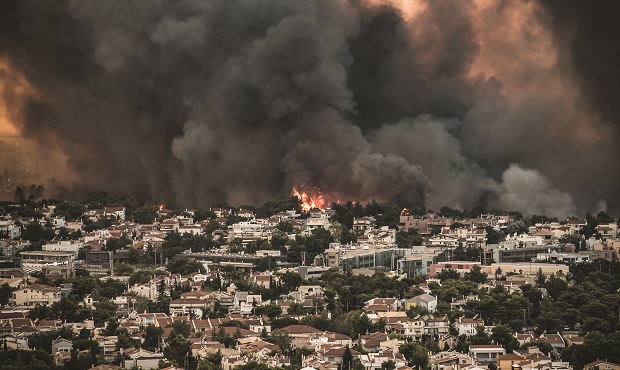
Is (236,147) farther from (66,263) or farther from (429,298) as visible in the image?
(429,298)

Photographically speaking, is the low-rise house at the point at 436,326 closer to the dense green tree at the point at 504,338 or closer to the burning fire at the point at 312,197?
the dense green tree at the point at 504,338

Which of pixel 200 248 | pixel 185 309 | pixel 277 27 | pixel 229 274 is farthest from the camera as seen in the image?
pixel 277 27

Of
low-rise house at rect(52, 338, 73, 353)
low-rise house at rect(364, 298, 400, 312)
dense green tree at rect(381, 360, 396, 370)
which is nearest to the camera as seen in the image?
dense green tree at rect(381, 360, 396, 370)

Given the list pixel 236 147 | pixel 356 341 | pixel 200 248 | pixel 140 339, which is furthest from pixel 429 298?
pixel 236 147

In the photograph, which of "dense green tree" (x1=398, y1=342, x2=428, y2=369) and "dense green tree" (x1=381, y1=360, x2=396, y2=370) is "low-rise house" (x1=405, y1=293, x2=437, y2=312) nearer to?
"dense green tree" (x1=398, y1=342, x2=428, y2=369)

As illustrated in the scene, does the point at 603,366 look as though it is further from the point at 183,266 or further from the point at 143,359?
the point at 183,266

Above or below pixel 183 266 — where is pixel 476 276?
below

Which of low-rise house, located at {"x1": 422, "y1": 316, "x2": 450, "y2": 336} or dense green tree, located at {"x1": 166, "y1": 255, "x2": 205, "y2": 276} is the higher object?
dense green tree, located at {"x1": 166, "y1": 255, "x2": 205, "y2": 276}

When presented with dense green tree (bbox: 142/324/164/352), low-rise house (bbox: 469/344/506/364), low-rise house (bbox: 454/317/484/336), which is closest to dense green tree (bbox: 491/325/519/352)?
low-rise house (bbox: 469/344/506/364)

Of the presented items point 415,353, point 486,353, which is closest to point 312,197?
point 486,353

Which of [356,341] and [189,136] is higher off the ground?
[189,136]

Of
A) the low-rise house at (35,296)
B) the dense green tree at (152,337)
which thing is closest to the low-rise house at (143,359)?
the dense green tree at (152,337)
